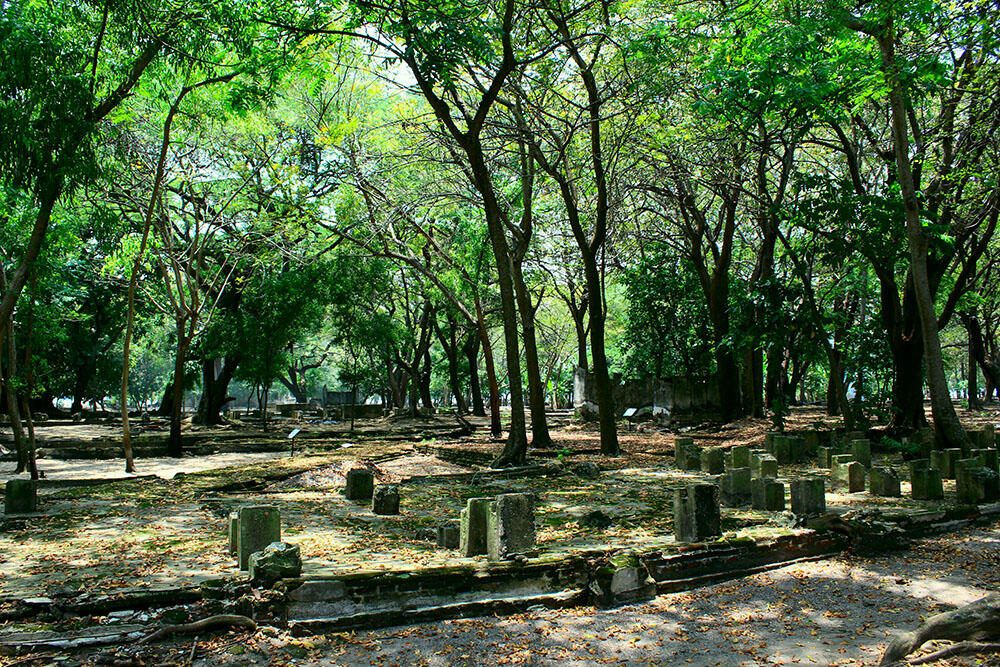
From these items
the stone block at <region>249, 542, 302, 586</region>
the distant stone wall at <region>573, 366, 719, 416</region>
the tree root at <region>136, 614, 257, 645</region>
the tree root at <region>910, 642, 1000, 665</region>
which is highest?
the distant stone wall at <region>573, 366, 719, 416</region>

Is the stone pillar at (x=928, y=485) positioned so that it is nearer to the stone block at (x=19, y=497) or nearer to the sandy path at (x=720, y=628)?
the sandy path at (x=720, y=628)

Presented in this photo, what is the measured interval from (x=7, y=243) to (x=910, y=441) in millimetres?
16420

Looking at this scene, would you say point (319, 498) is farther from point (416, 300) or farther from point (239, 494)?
point (416, 300)

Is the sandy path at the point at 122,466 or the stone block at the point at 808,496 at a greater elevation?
the stone block at the point at 808,496

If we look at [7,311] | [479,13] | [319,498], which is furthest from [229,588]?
[479,13]

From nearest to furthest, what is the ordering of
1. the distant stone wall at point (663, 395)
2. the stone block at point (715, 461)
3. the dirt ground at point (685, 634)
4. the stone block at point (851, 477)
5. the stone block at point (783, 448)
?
the dirt ground at point (685, 634), the stone block at point (851, 477), the stone block at point (715, 461), the stone block at point (783, 448), the distant stone wall at point (663, 395)

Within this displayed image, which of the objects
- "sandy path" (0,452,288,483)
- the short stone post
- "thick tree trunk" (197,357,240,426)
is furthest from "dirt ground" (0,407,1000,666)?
"thick tree trunk" (197,357,240,426)

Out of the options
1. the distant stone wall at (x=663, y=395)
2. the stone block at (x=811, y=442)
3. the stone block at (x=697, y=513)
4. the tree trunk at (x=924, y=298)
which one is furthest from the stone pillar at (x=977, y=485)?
the distant stone wall at (x=663, y=395)

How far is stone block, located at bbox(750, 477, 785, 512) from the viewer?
8320mm

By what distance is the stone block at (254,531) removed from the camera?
589 centimetres

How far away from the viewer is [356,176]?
57.2 ft

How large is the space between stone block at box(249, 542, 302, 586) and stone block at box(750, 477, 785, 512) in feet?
18.1

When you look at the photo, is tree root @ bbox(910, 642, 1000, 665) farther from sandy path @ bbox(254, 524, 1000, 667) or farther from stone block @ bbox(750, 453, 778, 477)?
stone block @ bbox(750, 453, 778, 477)

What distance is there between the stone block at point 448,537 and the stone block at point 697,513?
6.92ft
